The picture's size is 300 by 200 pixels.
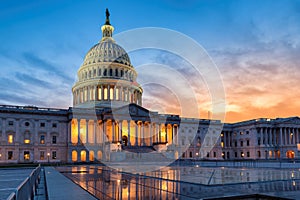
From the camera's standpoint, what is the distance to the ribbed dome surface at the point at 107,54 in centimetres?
11538

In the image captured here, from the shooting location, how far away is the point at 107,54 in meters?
117

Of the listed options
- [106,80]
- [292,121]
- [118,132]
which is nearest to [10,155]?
[118,132]

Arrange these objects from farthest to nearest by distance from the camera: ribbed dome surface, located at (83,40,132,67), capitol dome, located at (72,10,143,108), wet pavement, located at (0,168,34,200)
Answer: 1. ribbed dome surface, located at (83,40,132,67)
2. capitol dome, located at (72,10,143,108)
3. wet pavement, located at (0,168,34,200)

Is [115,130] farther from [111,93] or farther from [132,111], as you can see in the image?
[111,93]

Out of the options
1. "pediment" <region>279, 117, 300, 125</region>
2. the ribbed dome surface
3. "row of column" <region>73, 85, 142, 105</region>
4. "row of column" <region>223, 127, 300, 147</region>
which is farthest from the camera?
the ribbed dome surface

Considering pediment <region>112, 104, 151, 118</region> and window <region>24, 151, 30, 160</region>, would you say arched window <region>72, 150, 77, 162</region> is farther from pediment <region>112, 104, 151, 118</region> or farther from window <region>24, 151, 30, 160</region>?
pediment <region>112, 104, 151, 118</region>

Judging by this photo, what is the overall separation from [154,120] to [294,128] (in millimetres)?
Answer: 59841

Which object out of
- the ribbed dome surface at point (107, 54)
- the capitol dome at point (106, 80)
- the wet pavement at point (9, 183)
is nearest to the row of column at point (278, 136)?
the capitol dome at point (106, 80)

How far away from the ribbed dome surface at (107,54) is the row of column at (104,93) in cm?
1217

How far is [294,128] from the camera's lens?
11519 centimetres

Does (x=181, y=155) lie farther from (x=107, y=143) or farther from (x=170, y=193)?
(x=170, y=193)

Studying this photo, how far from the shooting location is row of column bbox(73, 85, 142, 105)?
106m

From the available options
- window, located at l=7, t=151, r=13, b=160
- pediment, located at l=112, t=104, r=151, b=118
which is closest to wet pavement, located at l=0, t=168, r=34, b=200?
window, located at l=7, t=151, r=13, b=160

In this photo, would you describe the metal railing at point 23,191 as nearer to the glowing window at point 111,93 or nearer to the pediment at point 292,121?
the glowing window at point 111,93
